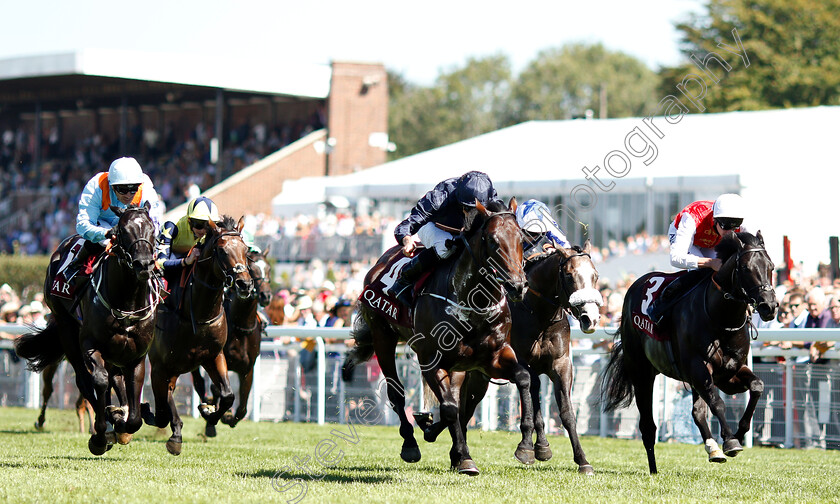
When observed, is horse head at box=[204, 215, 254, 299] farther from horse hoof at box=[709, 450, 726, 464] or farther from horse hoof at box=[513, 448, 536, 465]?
horse hoof at box=[709, 450, 726, 464]

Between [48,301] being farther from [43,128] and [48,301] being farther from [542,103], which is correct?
[542,103]

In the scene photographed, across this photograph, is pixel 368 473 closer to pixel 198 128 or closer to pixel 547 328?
pixel 547 328

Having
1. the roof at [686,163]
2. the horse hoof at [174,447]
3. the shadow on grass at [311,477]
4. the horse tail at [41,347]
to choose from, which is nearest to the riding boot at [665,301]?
the shadow on grass at [311,477]

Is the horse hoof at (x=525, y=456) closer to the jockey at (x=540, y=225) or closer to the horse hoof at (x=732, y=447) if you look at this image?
the horse hoof at (x=732, y=447)

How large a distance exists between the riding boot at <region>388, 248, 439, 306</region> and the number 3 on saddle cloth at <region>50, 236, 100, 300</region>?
2.43 m

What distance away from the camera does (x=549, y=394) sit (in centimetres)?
1320

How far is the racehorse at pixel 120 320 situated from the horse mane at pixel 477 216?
2.31m

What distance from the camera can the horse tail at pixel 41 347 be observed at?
962 cm

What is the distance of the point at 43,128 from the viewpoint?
47.3m

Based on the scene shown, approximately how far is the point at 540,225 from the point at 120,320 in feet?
12.0

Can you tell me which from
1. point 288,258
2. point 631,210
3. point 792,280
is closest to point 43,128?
point 288,258

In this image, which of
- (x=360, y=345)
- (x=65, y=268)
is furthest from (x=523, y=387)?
(x=65, y=268)

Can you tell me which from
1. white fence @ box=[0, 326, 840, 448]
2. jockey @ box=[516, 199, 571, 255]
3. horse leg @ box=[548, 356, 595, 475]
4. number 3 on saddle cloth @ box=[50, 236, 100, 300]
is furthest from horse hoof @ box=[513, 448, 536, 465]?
number 3 on saddle cloth @ box=[50, 236, 100, 300]

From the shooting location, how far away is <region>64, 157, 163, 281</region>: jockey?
28.5 ft
